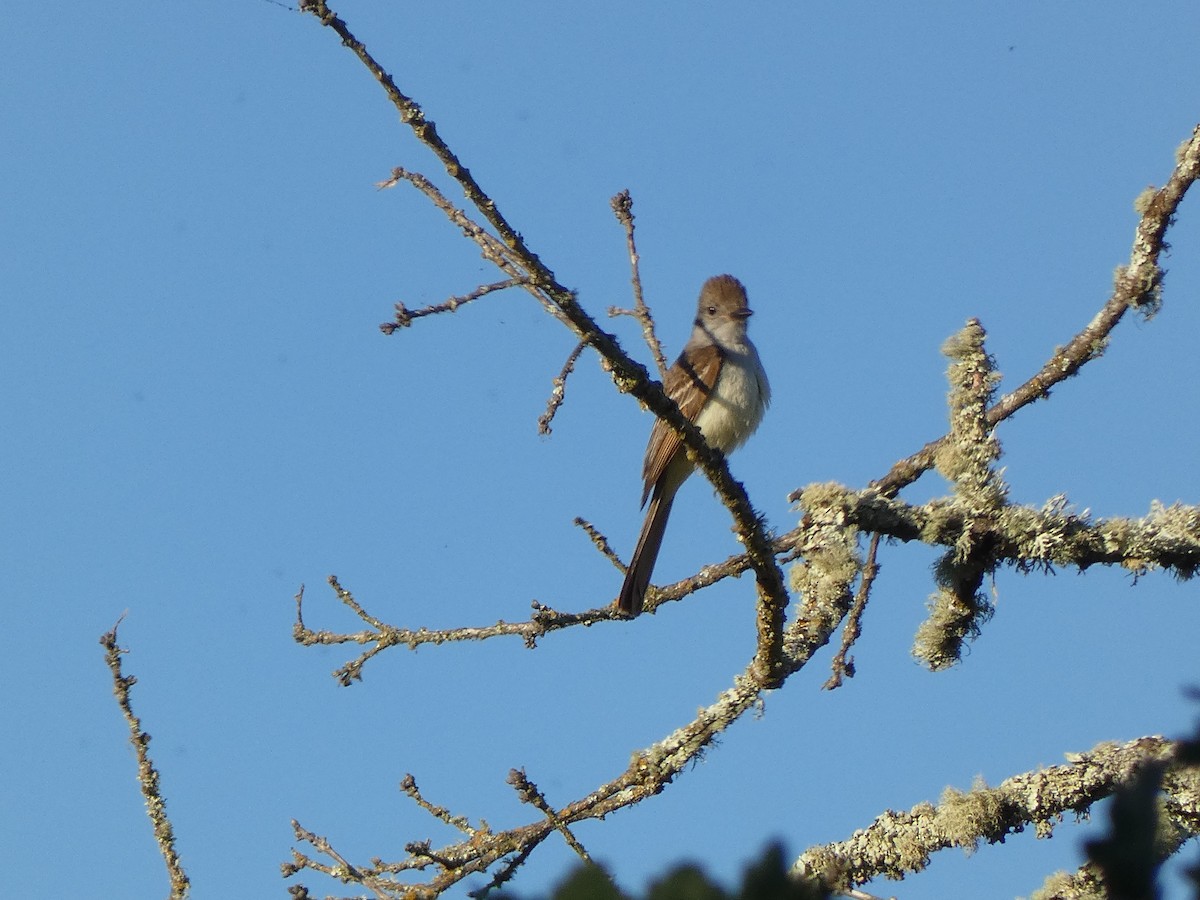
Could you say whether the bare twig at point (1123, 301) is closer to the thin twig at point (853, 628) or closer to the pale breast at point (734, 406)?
the thin twig at point (853, 628)

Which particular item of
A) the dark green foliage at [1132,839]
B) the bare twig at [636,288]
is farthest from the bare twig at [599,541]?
the dark green foliage at [1132,839]

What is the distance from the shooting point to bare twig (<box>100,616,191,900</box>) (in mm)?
3547

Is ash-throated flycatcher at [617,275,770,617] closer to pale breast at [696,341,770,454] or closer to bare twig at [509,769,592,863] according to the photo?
pale breast at [696,341,770,454]

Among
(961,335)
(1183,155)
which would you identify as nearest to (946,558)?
(961,335)

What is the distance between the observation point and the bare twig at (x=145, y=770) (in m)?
3.55

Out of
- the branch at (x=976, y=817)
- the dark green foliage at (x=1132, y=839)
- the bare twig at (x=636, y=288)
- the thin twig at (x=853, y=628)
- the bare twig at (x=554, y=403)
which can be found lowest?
the dark green foliage at (x=1132, y=839)

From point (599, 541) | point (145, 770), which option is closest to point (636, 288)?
point (599, 541)

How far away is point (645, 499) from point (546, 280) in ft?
13.5

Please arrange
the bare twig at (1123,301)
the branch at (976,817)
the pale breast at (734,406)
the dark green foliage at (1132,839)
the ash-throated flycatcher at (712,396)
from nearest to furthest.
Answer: the dark green foliage at (1132,839), the branch at (976,817), the bare twig at (1123,301), the ash-throated flycatcher at (712,396), the pale breast at (734,406)

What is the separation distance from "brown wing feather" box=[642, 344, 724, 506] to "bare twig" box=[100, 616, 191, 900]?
4.15 metres

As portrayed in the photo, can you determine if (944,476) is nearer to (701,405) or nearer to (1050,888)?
(1050,888)

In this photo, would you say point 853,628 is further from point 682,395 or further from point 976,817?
point 682,395

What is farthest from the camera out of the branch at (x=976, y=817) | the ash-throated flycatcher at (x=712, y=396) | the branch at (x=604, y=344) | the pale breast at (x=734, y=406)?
the pale breast at (x=734, y=406)

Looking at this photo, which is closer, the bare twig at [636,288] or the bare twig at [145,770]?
the bare twig at [145,770]
